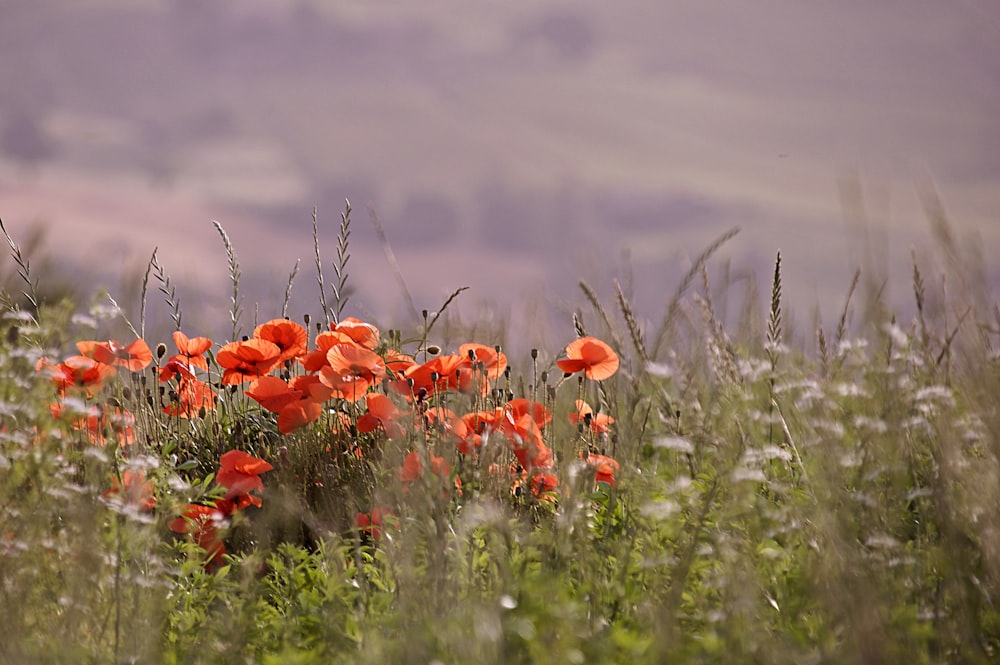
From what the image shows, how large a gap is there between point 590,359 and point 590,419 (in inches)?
15.7

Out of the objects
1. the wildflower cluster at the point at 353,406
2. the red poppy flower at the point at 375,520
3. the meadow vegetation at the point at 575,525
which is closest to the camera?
the meadow vegetation at the point at 575,525

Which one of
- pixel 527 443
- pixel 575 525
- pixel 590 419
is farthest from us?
pixel 590 419

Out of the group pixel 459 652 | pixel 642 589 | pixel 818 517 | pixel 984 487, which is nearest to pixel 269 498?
pixel 642 589

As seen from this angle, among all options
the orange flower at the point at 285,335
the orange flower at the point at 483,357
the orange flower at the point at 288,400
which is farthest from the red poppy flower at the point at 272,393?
the orange flower at the point at 483,357

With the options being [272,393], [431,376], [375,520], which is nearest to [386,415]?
[431,376]

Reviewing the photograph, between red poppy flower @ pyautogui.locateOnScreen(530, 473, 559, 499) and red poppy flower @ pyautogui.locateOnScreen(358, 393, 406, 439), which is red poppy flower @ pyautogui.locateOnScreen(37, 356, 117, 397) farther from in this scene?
red poppy flower @ pyautogui.locateOnScreen(530, 473, 559, 499)

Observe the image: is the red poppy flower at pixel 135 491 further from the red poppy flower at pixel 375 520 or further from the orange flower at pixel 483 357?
the orange flower at pixel 483 357

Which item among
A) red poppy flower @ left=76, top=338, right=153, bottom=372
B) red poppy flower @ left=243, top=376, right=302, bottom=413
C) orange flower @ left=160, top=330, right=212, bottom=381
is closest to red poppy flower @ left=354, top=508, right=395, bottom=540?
red poppy flower @ left=243, top=376, right=302, bottom=413

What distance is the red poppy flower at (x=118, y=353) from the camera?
10.3ft

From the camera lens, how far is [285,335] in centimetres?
353

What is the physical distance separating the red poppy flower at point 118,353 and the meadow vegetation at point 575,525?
0.04 metres

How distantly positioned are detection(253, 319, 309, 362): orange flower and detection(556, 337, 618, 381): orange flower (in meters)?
1.04

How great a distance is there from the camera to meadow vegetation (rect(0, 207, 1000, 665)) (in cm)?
184

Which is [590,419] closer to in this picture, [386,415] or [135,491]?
[386,415]
